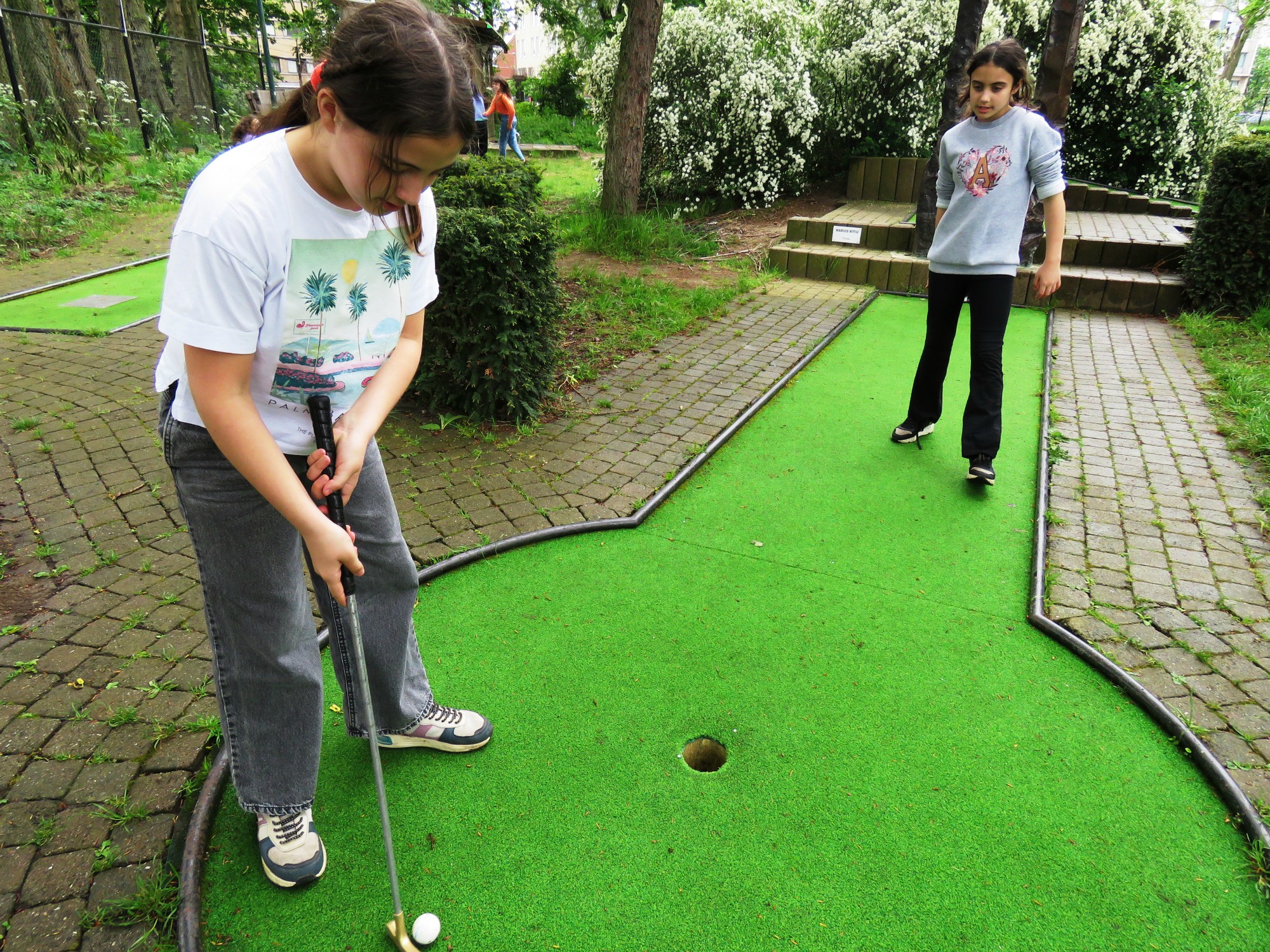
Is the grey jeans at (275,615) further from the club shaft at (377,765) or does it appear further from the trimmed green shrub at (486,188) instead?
the trimmed green shrub at (486,188)

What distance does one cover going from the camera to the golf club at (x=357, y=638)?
147 centimetres

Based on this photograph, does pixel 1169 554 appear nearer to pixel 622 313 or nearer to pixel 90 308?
pixel 622 313

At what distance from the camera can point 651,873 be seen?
6.21 ft

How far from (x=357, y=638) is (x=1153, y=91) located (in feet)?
40.2

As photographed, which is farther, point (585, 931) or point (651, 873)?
point (651, 873)

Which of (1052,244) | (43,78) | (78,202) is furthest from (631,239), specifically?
(43,78)

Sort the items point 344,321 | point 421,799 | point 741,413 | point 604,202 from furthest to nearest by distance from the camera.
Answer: point 604,202
point 741,413
point 421,799
point 344,321

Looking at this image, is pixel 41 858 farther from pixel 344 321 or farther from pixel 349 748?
pixel 344 321

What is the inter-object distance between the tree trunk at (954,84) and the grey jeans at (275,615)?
22.4 feet

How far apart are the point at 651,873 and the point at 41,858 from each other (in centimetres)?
145

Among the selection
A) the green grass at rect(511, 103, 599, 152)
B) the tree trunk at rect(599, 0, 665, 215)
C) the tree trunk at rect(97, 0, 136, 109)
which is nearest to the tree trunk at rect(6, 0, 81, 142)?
the tree trunk at rect(97, 0, 136, 109)

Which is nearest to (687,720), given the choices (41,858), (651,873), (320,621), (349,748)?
(651,873)

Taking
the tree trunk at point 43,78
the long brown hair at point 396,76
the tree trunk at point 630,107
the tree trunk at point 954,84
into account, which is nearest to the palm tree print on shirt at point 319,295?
the long brown hair at point 396,76

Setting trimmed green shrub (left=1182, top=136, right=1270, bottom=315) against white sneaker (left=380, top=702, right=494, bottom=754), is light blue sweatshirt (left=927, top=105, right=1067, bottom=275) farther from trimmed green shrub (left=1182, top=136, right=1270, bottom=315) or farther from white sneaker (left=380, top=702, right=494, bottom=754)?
trimmed green shrub (left=1182, top=136, right=1270, bottom=315)
